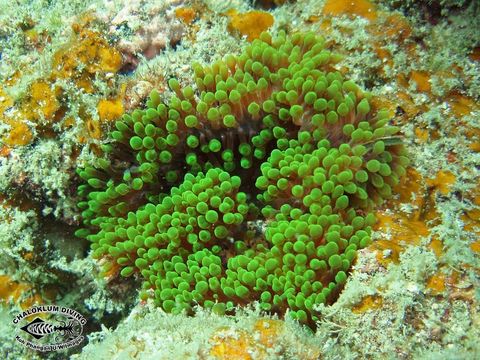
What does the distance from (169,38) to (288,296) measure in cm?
293

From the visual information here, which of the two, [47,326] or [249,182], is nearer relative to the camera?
[249,182]

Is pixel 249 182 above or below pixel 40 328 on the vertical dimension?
above

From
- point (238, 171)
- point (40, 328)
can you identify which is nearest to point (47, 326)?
point (40, 328)

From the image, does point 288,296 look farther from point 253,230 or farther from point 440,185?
point 440,185

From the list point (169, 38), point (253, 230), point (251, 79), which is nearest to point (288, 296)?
point (253, 230)

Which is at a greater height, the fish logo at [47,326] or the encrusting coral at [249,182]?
the encrusting coral at [249,182]

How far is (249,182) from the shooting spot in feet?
13.5

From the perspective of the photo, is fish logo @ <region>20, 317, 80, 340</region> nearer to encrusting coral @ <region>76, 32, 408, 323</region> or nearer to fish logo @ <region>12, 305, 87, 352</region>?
fish logo @ <region>12, 305, 87, 352</region>

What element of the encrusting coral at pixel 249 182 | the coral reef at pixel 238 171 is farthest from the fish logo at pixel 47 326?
the encrusting coral at pixel 249 182

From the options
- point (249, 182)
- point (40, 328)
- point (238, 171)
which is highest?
point (238, 171)

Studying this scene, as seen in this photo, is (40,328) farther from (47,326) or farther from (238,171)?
(238,171)

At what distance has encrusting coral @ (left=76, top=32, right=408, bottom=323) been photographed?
10.8ft

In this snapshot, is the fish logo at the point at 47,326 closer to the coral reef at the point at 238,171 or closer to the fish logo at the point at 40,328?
the fish logo at the point at 40,328

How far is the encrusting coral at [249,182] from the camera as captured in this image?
3289 mm
